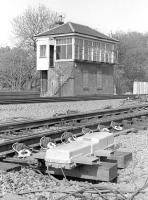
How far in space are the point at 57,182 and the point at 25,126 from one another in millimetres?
5347

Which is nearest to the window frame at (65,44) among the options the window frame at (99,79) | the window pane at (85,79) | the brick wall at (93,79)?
the brick wall at (93,79)

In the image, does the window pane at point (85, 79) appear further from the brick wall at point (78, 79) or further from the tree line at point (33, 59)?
the tree line at point (33, 59)

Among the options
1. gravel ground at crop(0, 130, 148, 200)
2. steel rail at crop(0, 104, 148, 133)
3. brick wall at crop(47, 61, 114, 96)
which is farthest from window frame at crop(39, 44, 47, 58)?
gravel ground at crop(0, 130, 148, 200)

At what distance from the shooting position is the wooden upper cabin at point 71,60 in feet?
112

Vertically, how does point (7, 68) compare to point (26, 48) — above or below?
below

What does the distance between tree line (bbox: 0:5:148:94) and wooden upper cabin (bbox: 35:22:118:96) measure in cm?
1032

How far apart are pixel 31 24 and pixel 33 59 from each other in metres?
6.58

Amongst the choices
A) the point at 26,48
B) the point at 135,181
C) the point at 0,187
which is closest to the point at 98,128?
the point at 135,181

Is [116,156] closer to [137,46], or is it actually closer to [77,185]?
[77,185]

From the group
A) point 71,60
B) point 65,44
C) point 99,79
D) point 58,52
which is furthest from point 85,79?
point 65,44

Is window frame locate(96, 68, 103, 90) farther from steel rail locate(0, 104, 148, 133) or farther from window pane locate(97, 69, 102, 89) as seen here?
steel rail locate(0, 104, 148, 133)

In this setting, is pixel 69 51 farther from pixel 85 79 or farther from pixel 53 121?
pixel 53 121

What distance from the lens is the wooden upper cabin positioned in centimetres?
3403

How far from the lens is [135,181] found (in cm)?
517
